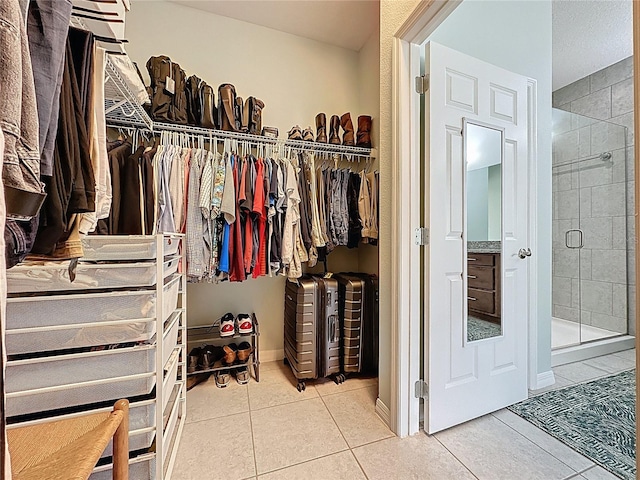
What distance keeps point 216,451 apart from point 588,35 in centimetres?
421

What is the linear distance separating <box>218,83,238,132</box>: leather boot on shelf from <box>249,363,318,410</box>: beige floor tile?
181cm

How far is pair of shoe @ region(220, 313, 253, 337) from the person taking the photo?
198 centimetres

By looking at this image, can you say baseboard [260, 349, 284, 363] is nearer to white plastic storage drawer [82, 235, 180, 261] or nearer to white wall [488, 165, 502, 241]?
white plastic storage drawer [82, 235, 180, 261]

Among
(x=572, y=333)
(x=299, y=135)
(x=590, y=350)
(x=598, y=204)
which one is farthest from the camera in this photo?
(x=598, y=204)

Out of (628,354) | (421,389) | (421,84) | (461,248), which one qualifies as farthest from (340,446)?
(628,354)

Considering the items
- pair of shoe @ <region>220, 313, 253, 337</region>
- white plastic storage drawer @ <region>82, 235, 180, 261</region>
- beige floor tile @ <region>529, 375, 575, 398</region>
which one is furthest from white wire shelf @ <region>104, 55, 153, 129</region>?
beige floor tile @ <region>529, 375, 575, 398</region>

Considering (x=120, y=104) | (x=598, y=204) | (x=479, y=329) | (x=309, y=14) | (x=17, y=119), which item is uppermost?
(x=309, y=14)

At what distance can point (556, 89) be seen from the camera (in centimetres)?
337

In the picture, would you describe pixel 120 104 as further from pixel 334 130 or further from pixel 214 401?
pixel 214 401

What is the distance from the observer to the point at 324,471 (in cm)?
121

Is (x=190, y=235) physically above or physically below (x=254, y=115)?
below

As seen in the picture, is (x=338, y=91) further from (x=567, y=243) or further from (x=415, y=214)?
(x=567, y=243)

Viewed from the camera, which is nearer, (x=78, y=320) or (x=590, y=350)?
(x=78, y=320)

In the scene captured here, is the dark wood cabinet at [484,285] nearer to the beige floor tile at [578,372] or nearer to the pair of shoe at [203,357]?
the beige floor tile at [578,372]
